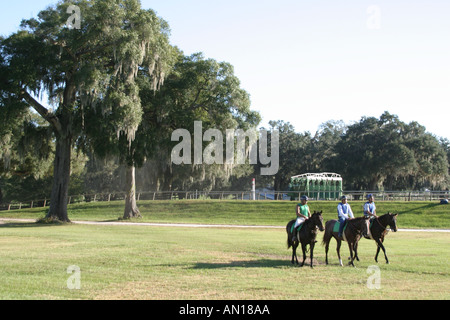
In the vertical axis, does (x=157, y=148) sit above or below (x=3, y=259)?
above

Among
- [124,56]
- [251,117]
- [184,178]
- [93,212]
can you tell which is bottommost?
[93,212]

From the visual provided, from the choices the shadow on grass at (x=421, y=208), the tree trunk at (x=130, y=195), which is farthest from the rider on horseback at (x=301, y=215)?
the shadow on grass at (x=421, y=208)

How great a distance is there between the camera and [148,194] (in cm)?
5247

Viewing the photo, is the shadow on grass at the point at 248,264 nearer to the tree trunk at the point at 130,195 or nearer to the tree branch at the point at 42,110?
the tree branch at the point at 42,110

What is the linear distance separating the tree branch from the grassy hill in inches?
403

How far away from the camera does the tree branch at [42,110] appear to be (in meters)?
28.4

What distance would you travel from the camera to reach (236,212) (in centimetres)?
3941

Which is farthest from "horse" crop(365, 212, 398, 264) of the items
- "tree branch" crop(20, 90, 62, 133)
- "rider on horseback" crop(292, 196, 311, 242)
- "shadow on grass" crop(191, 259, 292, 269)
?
"tree branch" crop(20, 90, 62, 133)

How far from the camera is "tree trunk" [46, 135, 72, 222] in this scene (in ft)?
100

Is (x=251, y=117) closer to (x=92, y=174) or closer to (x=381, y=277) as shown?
(x=381, y=277)

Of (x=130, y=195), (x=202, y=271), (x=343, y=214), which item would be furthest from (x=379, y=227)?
(x=130, y=195)

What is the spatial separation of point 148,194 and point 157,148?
20.0m
